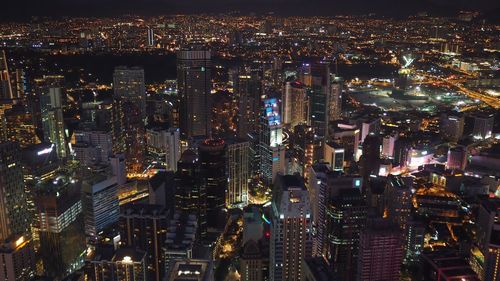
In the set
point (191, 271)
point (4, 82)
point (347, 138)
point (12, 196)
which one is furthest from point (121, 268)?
point (4, 82)

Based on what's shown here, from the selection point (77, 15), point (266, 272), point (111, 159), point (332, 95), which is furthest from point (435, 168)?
point (77, 15)

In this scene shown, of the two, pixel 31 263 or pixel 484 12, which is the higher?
pixel 484 12

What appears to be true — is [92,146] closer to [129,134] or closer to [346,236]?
[129,134]

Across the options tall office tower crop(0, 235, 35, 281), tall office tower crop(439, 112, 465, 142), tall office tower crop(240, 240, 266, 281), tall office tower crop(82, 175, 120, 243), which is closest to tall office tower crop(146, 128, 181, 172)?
tall office tower crop(82, 175, 120, 243)

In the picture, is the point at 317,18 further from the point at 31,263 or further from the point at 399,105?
the point at 31,263

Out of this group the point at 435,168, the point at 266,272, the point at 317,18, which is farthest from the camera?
the point at 317,18

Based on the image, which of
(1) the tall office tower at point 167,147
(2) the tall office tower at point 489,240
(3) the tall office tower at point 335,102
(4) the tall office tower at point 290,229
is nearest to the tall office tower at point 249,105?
(1) the tall office tower at point 167,147
